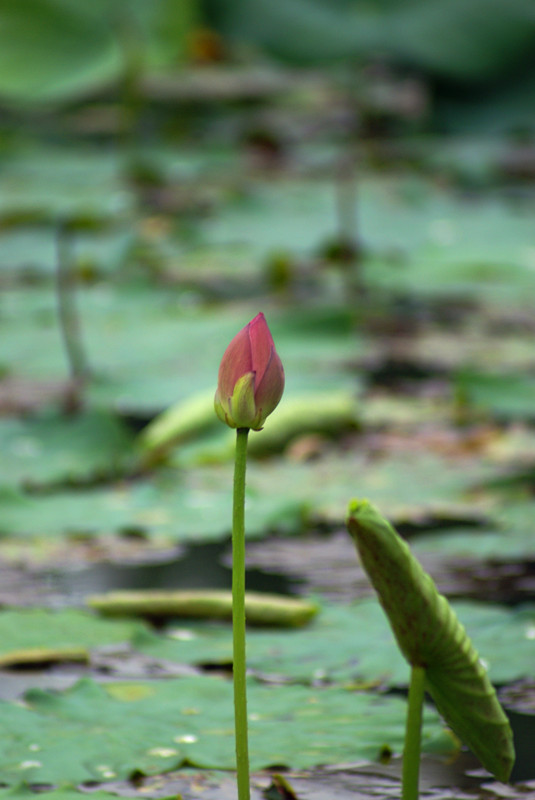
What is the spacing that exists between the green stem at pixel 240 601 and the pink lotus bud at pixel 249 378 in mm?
10

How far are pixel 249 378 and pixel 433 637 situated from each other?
0.16m

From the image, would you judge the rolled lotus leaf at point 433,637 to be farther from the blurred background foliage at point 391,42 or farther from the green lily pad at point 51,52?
the blurred background foliage at point 391,42

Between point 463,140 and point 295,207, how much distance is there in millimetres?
2011

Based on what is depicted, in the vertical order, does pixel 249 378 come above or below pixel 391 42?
below

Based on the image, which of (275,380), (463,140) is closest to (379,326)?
(275,380)

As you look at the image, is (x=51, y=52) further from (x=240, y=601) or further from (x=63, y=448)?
(x=240, y=601)

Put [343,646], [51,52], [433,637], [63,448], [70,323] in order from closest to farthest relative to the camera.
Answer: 1. [433,637]
2. [343,646]
3. [63,448]
4. [70,323]
5. [51,52]

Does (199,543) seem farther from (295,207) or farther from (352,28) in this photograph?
(352,28)

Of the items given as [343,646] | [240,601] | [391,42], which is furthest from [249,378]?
[391,42]

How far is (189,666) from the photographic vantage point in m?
0.94

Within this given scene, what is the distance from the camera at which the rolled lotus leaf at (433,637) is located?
0.55 metres

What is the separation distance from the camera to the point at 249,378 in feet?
1.87

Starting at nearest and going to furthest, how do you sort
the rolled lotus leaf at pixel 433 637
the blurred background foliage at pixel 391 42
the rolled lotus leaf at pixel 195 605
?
the rolled lotus leaf at pixel 433 637 < the rolled lotus leaf at pixel 195 605 < the blurred background foliage at pixel 391 42

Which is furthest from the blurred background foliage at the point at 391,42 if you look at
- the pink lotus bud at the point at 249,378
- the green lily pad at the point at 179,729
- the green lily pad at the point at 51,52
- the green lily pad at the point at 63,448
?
the pink lotus bud at the point at 249,378
